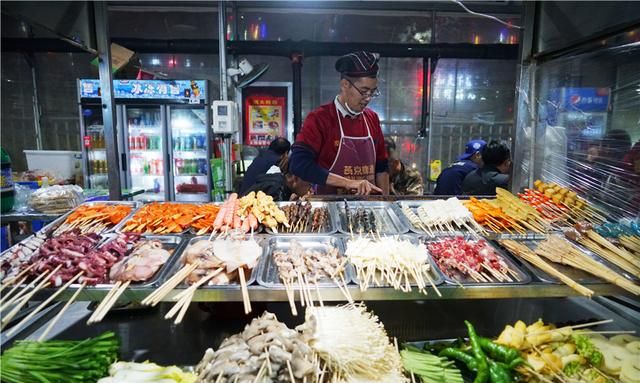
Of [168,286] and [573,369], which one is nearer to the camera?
[168,286]

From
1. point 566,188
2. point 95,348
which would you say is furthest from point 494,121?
point 95,348

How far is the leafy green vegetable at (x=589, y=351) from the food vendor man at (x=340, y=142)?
7.56ft

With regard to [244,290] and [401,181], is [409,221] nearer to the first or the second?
[244,290]

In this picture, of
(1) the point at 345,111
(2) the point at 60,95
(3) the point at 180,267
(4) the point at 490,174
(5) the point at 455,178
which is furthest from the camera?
(2) the point at 60,95

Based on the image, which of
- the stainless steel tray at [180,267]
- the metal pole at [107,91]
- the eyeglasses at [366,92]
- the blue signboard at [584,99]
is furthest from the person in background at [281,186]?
the blue signboard at [584,99]

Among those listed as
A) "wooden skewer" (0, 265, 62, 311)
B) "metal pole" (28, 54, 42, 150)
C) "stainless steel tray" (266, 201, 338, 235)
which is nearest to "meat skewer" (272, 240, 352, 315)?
"stainless steel tray" (266, 201, 338, 235)

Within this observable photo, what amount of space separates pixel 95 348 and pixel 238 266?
3.30 ft

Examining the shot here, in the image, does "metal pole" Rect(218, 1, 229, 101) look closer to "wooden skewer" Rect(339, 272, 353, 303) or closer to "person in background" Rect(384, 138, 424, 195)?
"person in background" Rect(384, 138, 424, 195)

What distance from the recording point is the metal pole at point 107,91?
10.4 feet

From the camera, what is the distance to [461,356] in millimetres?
2236

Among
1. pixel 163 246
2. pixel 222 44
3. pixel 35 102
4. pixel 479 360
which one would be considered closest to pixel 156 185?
pixel 35 102

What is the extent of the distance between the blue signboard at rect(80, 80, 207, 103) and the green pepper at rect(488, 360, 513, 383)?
711cm

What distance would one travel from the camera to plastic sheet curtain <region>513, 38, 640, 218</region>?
9.13ft

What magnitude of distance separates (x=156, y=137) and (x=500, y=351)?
802cm
